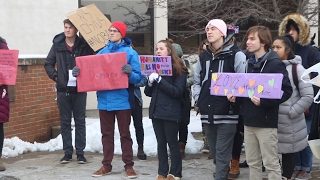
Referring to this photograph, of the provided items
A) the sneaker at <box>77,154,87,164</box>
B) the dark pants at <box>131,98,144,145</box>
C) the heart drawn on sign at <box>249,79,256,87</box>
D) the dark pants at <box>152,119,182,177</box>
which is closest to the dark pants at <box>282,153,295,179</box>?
the heart drawn on sign at <box>249,79,256,87</box>

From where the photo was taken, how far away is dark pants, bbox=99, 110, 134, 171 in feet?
22.1

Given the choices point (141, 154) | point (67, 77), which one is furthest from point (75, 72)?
point (141, 154)

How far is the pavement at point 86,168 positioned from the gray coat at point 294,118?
3.15 ft

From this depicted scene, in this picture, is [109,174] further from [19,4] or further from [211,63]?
[19,4]

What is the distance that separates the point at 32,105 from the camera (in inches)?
361

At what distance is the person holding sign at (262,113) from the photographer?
5.52 m

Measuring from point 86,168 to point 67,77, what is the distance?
130 cm

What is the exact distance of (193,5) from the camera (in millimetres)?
9055

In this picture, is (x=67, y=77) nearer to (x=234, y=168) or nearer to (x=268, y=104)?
(x=234, y=168)

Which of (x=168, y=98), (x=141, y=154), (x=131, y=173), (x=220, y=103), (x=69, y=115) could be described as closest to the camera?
(x=220, y=103)

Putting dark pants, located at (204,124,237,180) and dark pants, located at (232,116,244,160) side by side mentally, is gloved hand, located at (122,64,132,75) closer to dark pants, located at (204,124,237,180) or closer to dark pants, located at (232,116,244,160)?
dark pants, located at (204,124,237,180)

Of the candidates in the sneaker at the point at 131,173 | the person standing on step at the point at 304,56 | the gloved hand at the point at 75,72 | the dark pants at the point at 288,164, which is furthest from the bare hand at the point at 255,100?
the gloved hand at the point at 75,72

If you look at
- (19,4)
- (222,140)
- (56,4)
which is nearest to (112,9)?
(56,4)

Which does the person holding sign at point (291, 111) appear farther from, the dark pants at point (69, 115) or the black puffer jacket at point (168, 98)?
the dark pants at point (69, 115)
